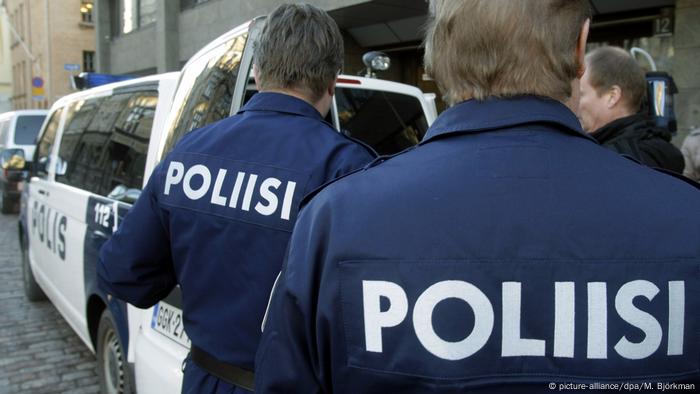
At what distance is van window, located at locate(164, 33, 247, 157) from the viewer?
223 centimetres

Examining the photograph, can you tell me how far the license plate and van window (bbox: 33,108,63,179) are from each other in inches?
125

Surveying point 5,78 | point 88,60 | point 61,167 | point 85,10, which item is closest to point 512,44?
point 61,167

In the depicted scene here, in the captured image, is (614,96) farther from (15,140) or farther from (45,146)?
(15,140)

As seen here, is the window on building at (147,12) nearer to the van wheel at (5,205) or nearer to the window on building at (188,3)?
the window on building at (188,3)

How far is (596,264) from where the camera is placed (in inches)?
35.6

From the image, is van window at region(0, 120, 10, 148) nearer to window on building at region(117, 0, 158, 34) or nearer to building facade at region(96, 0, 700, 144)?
building facade at region(96, 0, 700, 144)

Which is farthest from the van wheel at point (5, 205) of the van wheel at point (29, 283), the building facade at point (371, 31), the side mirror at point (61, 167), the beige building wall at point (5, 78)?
the beige building wall at point (5, 78)

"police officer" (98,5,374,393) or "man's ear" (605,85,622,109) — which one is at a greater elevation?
"man's ear" (605,85,622,109)

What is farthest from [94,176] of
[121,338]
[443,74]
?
[443,74]

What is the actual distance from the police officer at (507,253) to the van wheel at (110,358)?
8.54 ft

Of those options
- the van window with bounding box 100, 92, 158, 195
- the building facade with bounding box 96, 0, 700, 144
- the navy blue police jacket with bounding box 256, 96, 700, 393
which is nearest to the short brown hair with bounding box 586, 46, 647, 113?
the building facade with bounding box 96, 0, 700, 144

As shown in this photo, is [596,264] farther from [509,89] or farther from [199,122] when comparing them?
[199,122]

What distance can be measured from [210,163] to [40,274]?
170 inches

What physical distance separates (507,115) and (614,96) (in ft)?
5.74
